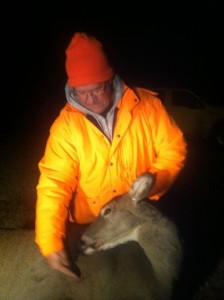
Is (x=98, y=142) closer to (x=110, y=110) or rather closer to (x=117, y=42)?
(x=110, y=110)

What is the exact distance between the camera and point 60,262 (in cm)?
277

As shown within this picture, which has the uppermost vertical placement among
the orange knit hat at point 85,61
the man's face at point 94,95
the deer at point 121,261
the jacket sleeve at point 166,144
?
the orange knit hat at point 85,61

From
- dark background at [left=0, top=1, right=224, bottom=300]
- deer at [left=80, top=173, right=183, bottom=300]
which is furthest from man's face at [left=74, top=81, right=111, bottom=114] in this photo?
dark background at [left=0, top=1, right=224, bottom=300]

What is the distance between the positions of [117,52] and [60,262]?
24.7m

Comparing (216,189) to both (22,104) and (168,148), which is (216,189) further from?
(22,104)

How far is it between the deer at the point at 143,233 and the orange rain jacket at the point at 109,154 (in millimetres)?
457

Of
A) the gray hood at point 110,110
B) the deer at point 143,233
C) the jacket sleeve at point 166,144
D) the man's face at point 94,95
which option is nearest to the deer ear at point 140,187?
the deer at point 143,233

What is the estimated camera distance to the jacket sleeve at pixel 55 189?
288 centimetres

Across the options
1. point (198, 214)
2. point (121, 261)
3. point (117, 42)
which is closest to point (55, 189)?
point (121, 261)

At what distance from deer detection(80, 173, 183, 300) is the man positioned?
1.26 ft

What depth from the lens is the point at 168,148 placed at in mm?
3439

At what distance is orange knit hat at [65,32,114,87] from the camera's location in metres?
3.15

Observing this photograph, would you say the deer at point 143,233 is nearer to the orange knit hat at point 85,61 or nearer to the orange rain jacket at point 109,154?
the orange rain jacket at point 109,154

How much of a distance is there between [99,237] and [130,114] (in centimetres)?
119
